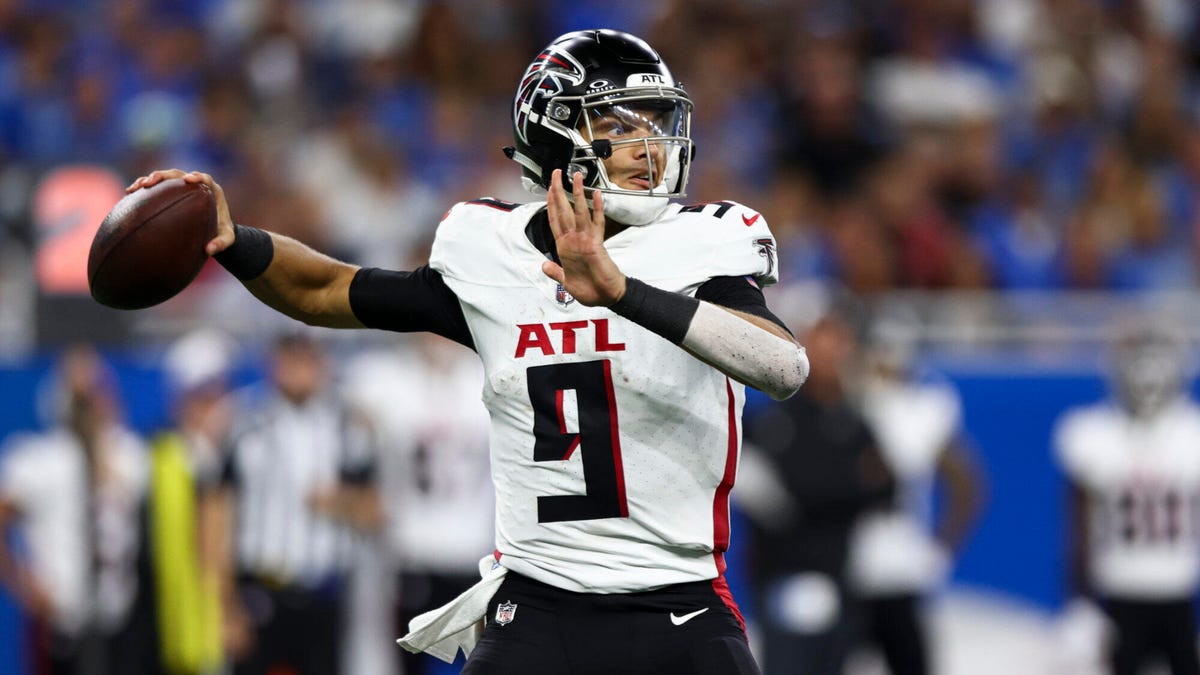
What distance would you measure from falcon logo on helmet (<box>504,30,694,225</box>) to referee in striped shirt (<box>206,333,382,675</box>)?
12.7 ft

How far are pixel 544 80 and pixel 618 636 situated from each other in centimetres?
112

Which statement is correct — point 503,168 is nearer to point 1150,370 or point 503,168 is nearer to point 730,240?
point 1150,370

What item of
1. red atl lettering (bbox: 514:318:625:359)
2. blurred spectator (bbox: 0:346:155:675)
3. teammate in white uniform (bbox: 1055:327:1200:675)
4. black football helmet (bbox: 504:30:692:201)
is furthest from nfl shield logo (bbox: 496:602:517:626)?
teammate in white uniform (bbox: 1055:327:1200:675)

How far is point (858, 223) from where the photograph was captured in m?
9.68

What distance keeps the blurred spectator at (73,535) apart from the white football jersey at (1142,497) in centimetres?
408

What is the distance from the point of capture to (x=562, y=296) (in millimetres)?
3371

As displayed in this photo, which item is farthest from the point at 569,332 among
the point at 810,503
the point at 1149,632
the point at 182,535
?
the point at 1149,632

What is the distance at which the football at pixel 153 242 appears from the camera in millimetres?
3480

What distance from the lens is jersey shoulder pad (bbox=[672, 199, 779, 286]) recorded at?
11.1ft

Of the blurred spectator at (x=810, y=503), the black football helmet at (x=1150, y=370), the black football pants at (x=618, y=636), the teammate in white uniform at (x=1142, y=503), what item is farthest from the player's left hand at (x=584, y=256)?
the black football helmet at (x=1150, y=370)

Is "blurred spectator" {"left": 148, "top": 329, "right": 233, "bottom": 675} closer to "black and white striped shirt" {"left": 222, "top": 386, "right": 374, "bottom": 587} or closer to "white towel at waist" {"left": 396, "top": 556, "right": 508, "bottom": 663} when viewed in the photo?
"black and white striped shirt" {"left": 222, "top": 386, "right": 374, "bottom": 587}

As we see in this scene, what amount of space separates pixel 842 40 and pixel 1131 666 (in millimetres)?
5059

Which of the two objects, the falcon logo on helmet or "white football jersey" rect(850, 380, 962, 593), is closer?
the falcon logo on helmet

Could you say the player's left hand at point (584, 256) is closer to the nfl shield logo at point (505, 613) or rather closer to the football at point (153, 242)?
the nfl shield logo at point (505, 613)
